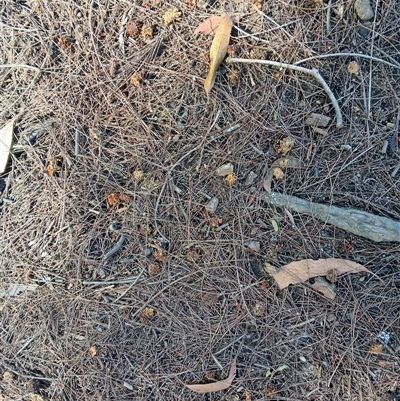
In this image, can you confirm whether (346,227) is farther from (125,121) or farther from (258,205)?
(125,121)

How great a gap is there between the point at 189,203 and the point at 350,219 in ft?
3.32

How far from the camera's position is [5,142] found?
90.7 inches

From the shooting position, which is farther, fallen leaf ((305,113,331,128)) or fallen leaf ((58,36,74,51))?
fallen leaf ((58,36,74,51))

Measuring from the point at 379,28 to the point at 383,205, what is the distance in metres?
1.10

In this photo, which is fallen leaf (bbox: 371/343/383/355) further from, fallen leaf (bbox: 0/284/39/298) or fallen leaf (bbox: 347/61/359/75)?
fallen leaf (bbox: 0/284/39/298)

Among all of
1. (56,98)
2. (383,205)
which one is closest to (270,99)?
(383,205)

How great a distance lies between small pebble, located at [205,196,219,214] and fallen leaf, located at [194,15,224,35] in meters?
1.06

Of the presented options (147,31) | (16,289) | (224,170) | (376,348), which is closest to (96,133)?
(147,31)

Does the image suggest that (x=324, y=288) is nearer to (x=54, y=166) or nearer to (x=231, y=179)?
(x=231, y=179)

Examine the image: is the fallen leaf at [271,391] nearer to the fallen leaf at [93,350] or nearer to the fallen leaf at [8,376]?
the fallen leaf at [93,350]

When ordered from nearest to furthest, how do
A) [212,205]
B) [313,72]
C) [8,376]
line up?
[313,72]
[212,205]
[8,376]

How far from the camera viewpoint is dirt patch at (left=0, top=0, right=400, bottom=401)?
2.13 metres

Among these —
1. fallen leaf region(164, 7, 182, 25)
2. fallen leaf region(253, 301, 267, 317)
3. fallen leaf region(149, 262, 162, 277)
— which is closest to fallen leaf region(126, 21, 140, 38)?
fallen leaf region(164, 7, 182, 25)

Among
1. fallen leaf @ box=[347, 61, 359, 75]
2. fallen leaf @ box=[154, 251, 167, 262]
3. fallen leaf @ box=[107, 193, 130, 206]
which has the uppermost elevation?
fallen leaf @ box=[347, 61, 359, 75]
